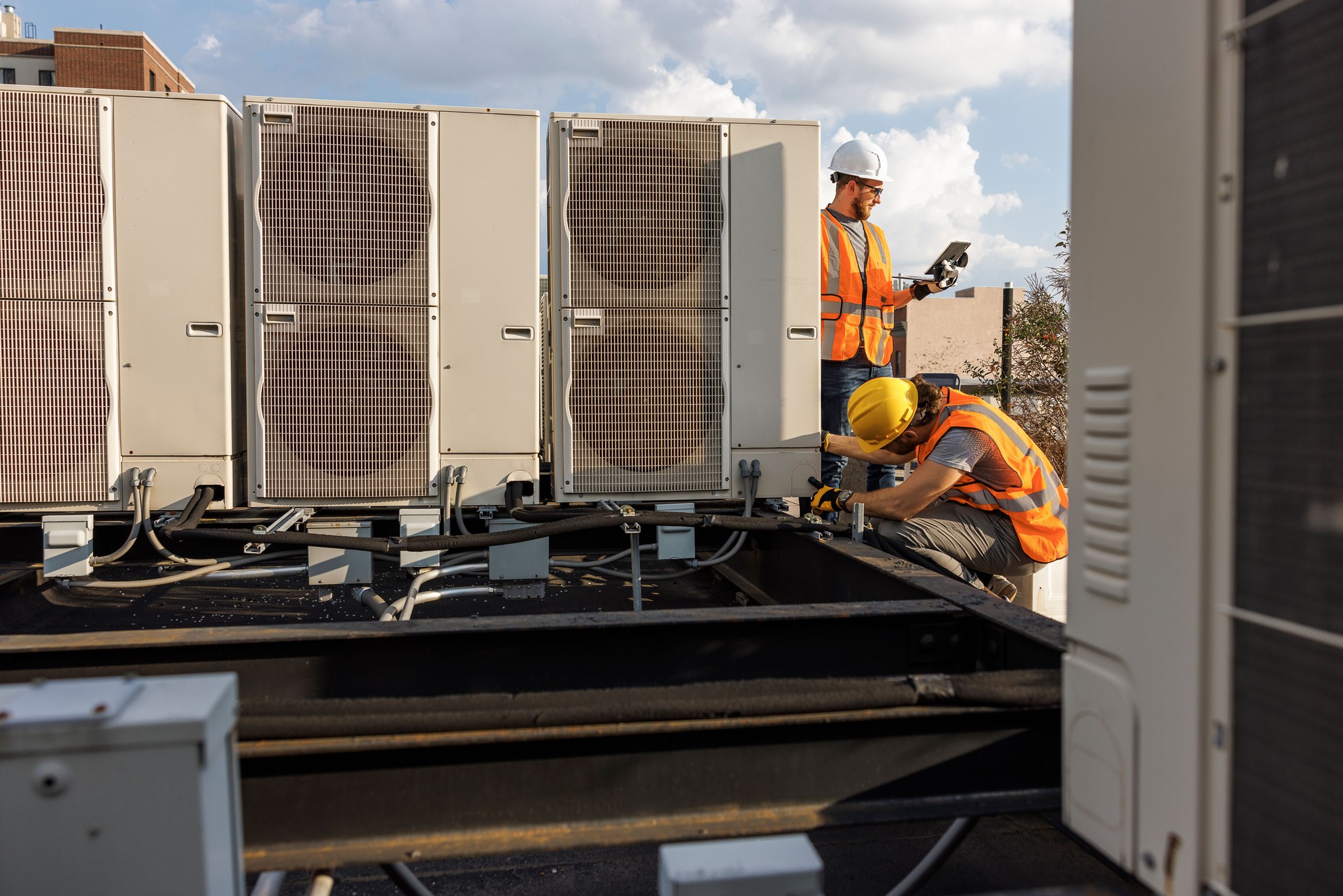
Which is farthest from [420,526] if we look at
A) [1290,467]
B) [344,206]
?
[1290,467]

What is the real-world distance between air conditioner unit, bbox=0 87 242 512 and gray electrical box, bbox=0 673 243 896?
280 cm

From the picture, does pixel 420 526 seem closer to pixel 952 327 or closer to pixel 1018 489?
pixel 1018 489

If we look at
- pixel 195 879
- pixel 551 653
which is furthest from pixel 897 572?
pixel 195 879

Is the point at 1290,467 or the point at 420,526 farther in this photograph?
the point at 420,526

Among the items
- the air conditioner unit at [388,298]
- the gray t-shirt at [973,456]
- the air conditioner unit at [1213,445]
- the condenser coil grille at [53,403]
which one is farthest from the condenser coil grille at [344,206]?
the air conditioner unit at [1213,445]

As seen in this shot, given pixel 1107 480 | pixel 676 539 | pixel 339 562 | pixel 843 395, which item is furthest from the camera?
pixel 843 395

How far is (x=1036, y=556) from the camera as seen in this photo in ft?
13.9

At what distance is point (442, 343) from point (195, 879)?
286cm

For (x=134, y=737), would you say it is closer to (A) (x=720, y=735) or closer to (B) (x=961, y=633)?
(A) (x=720, y=735)

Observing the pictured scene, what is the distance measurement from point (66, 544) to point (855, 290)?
4118 millimetres

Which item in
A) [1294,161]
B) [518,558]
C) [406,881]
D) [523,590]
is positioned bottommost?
[406,881]

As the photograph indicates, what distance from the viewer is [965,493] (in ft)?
14.5

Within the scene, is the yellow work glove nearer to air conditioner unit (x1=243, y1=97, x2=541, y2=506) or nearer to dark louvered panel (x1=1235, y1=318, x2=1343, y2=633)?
air conditioner unit (x1=243, y1=97, x2=541, y2=506)

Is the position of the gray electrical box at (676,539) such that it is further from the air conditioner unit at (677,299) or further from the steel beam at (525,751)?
the steel beam at (525,751)
